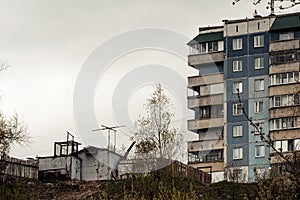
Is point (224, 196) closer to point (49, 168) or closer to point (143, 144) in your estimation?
point (143, 144)

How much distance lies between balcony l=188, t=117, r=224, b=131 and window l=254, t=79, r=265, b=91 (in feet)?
14.9

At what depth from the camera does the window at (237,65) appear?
74812 millimetres

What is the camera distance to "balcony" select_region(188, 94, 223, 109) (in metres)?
76.5

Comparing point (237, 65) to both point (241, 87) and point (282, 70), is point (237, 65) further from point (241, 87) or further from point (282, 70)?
point (282, 70)

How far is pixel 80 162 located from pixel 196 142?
83.0ft

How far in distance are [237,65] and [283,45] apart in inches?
200

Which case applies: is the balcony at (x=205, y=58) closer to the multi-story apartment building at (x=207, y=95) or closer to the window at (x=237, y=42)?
the multi-story apartment building at (x=207, y=95)

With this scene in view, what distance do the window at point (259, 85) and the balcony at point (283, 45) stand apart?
3080mm

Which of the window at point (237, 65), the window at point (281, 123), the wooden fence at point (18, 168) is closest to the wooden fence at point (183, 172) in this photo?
the wooden fence at point (18, 168)

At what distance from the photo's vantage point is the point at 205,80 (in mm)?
77062

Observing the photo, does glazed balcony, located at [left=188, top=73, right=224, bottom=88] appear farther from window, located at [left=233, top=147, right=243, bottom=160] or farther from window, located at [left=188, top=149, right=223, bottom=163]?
window, located at [left=233, top=147, right=243, bottom=160]

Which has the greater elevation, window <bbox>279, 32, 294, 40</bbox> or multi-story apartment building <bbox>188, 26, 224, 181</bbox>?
window <bbox>279, 32, 294, 40</bbox>

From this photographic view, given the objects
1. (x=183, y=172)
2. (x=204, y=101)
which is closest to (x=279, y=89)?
(x=204, y=101)

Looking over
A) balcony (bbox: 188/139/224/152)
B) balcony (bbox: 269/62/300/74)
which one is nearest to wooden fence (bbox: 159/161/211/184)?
balcony (bbox: 269/62/300/74)
